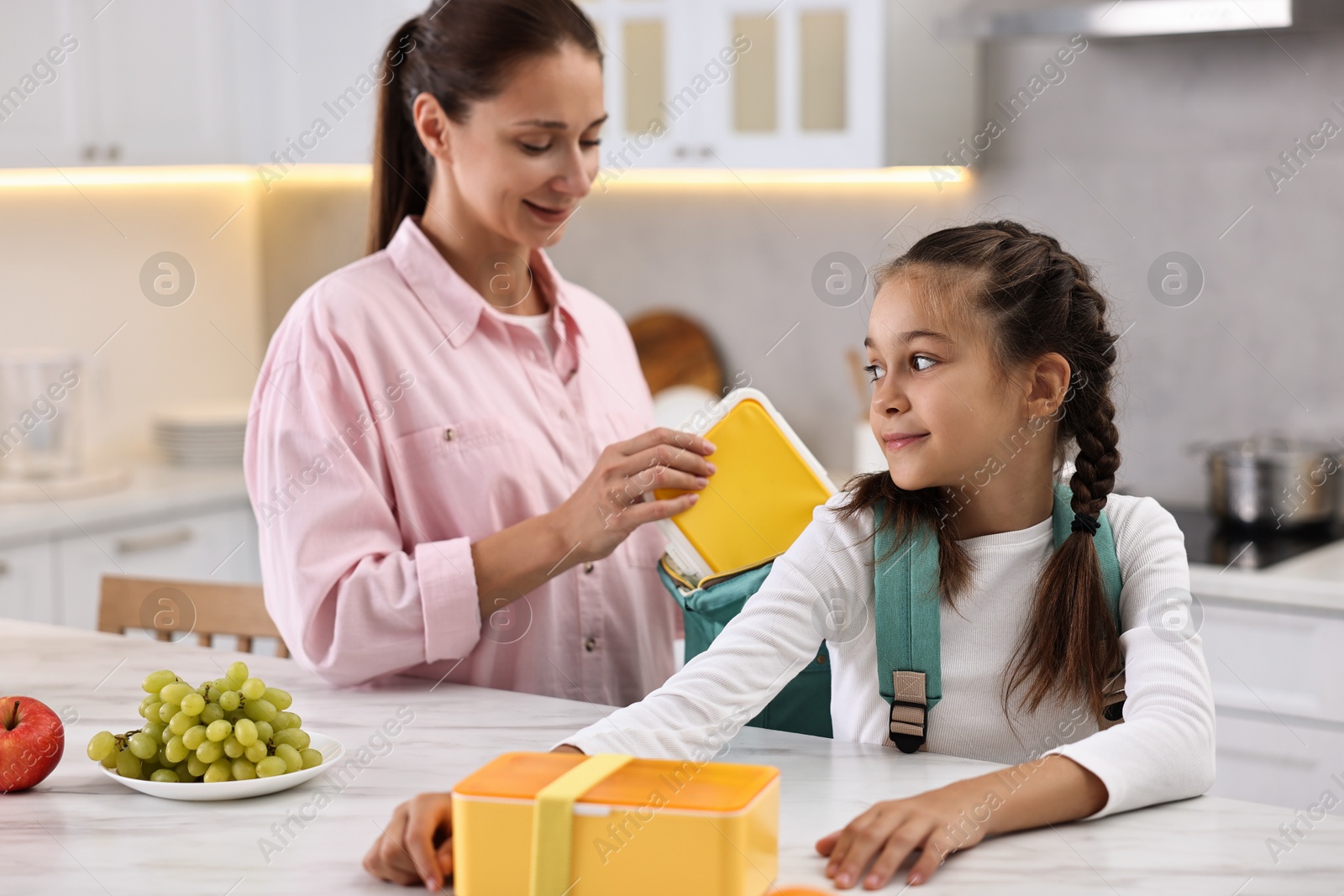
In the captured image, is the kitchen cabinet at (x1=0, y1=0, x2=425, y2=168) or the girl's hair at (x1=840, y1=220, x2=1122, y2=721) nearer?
the girl's hair at (x1=840, y1=220, x2=1122, y2=721)

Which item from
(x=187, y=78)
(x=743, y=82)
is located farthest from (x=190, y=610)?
(x=187, y=78)

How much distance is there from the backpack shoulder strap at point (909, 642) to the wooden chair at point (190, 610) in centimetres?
82

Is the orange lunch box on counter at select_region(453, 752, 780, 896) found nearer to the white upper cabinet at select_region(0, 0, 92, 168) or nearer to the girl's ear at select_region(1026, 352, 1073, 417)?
the girl's ear at select_region(1026, 352, 1073, 417)

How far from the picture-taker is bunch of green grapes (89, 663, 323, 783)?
106 cm

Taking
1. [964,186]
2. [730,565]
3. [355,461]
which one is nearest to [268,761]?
[355,461]

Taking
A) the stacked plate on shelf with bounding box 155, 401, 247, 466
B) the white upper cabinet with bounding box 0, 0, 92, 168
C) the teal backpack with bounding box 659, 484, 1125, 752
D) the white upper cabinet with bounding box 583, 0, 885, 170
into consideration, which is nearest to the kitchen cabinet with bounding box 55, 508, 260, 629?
the stacked plate on shelf with bounding box 155, 401, 247, 466

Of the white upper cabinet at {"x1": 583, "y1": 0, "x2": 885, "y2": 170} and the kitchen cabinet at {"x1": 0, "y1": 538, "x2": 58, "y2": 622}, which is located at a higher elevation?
the white upper cabinet at {"x1": 583, "y1": 0, "x2": 885, "y2": 170}

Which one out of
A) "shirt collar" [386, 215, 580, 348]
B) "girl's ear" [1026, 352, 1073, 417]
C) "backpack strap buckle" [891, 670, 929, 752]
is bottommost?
"backpack strap buckle" [891, 670, 929, 752]

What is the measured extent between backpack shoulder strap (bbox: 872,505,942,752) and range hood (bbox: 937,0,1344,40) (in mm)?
1505

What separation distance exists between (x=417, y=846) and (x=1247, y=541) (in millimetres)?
1920

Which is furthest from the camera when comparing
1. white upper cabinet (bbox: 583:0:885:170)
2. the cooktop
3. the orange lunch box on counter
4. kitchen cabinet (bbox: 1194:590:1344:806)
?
white upper cabinet (bbox: 583:0:885:170)

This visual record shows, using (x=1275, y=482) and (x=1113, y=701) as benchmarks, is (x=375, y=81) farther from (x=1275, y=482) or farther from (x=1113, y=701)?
(x=1113, y=701)

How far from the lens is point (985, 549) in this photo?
1.22 meters

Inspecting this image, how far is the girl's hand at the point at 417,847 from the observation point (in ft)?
2.94
